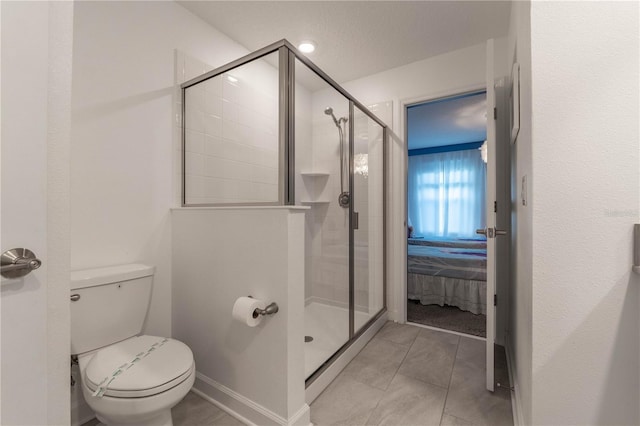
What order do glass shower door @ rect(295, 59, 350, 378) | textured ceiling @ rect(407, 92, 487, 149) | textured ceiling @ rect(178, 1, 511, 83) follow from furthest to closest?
textured ceiling @ rect(407, 92, 487, 149) → glass shower door @ rect(295, 59, 350, 378) → textured ceiling @ rect(178, 1, 511, 83)

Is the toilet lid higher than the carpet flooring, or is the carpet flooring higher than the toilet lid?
the toilet lid

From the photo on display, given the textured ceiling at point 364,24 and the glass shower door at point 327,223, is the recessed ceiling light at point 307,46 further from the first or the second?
the glass shower door at point 327,223

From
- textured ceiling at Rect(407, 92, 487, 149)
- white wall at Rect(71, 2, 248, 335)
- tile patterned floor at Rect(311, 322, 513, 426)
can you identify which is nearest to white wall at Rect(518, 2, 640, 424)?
tile patterned floor at Rect(311, 322, 513, 426)

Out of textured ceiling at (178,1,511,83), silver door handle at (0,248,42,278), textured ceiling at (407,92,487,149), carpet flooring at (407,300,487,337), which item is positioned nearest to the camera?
silver door handle at (0,248,42,278)

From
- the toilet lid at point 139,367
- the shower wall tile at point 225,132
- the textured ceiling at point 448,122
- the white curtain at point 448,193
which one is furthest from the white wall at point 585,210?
the white curtain at point 448,193

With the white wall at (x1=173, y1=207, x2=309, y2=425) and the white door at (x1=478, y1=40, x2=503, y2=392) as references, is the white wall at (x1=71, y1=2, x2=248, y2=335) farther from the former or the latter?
the white door at (x1=478, y1=40, x2=503, y2=392)

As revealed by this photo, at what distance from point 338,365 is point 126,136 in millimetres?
1854

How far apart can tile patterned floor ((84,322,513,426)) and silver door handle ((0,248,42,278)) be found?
1.19 meters

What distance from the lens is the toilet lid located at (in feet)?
3.43

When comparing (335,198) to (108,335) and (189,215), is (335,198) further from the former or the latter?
(108,335)

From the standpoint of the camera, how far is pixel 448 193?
5.63m

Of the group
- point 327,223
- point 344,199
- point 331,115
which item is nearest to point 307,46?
point 331,115

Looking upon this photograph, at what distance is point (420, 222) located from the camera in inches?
230

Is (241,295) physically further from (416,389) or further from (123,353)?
(416,389)
